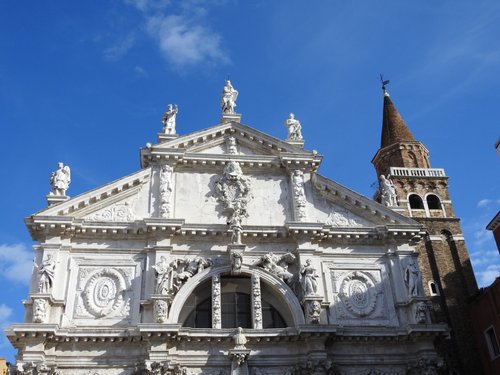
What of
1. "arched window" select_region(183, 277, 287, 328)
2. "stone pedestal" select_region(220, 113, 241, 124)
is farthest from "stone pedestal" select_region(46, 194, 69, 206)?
"stone pedestal" select_region(220, 113, 241, 124)

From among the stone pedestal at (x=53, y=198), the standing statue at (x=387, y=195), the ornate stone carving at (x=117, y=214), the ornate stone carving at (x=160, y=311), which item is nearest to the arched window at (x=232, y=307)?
the ornate stone carving at (x=160, y=311)

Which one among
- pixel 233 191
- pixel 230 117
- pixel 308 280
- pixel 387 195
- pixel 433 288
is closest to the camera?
pixel 308 280

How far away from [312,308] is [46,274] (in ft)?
27.8

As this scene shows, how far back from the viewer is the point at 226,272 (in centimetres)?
1936

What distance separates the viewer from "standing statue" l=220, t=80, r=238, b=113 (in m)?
23.7

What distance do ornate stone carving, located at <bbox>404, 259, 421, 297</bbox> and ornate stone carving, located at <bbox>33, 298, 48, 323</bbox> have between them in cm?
1176

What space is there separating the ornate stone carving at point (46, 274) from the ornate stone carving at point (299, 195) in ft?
27.9

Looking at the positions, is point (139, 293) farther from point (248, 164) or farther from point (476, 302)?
point (476, 302)

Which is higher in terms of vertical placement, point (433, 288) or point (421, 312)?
point (433, 288)

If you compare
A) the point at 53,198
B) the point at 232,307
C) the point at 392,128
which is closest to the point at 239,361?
the point at 232,307

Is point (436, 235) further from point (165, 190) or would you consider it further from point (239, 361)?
point (239, 361)

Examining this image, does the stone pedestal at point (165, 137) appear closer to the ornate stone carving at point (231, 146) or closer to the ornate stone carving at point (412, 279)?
the ornate stone carving at point (231, 146)

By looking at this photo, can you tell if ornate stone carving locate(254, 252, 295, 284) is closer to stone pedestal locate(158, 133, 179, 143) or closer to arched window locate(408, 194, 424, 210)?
stone pedestal locate(158, 133, 179, 143)

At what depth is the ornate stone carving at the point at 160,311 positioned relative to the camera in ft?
58.2
